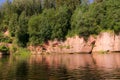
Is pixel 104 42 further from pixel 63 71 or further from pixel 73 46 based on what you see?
pixel 63 71

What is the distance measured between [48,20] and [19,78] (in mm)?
74524

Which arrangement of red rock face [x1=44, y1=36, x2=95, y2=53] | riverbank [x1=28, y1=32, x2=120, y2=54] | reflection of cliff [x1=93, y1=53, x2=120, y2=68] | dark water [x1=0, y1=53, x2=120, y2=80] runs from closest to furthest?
dark water [x1=0, y1=53, x2=120, y2=80], reflection of cliff [x1=93, y1=53, x2=120, y2=68], riverbank [x1=28, y1=32, x2=120, y2=54], red rock face [x1=44, y1=36, x2=95, y2=53]

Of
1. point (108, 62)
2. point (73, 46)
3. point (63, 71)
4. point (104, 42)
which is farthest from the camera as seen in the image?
point (73, 46)

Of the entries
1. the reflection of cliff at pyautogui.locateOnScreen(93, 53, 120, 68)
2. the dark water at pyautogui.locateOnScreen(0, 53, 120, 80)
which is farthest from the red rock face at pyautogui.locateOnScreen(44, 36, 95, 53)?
the dark water at pyautogui.locateOnScreen(0, 53, 120, 80)

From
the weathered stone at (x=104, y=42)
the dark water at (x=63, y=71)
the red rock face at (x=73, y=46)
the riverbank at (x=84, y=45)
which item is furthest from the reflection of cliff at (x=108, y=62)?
the red rock face at (x=73, y=46)

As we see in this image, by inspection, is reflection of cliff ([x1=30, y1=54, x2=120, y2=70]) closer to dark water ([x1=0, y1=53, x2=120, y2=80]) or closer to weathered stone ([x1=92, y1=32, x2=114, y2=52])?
dark water ([x1=0, y1=53, x2=120, y2=80])

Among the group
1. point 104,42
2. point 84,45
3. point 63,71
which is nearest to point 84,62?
point 63,71

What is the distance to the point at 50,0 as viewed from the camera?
130250mm

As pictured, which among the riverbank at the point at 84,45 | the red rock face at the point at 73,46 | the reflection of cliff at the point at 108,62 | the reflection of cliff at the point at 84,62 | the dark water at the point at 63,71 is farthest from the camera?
the red rock face at the point at 73,46

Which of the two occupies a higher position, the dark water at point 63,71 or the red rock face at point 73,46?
the red rock face at point 73,46

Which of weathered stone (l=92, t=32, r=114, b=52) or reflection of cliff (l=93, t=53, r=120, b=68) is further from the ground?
weathered stone (l=92, t=32, r=114, b=52)

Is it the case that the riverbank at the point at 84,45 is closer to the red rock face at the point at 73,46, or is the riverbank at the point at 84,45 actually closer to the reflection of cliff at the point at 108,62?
the red rock face at the point at 73,46

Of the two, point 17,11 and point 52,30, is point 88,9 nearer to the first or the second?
point 52,30

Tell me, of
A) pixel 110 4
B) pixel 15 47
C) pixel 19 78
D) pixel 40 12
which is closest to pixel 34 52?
pixel 15 47
